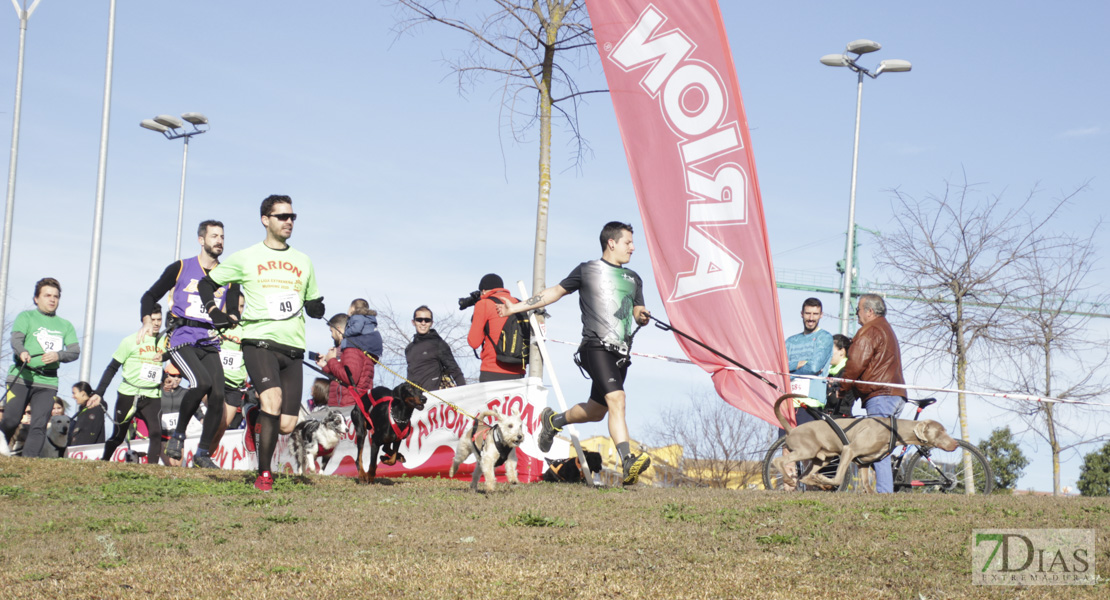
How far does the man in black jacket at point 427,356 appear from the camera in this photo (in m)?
12.4

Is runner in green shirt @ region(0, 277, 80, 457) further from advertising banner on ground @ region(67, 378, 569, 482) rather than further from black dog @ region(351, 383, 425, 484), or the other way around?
black dog @ region(351, 383, 425, 484)

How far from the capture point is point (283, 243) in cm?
894

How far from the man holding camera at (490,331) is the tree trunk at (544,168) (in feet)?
8.04

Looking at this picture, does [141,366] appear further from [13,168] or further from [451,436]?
[13,168]

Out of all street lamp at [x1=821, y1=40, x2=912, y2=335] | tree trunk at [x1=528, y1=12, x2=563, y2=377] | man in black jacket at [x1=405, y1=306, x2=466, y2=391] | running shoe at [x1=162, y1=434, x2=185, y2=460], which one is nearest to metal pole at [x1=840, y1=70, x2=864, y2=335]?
street lamp at [x1=821, y1=40, x2=912, y2=335]

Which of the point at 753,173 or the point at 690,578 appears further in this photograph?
the point at 753,173

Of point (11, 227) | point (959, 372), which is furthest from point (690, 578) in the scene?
point (11, 227)

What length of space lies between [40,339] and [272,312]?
5.14m

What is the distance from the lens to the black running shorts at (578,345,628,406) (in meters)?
8.75

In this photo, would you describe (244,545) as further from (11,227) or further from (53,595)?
(11,227)

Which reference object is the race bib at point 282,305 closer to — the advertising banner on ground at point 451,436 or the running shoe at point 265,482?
the running shoe at point 265,482

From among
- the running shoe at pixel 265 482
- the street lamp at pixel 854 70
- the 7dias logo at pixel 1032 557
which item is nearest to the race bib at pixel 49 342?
the running shoe at pixel 265 482

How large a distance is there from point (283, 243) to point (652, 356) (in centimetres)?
364

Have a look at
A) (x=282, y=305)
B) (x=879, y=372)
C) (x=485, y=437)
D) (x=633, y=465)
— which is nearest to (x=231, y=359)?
(x=282, y=305)
